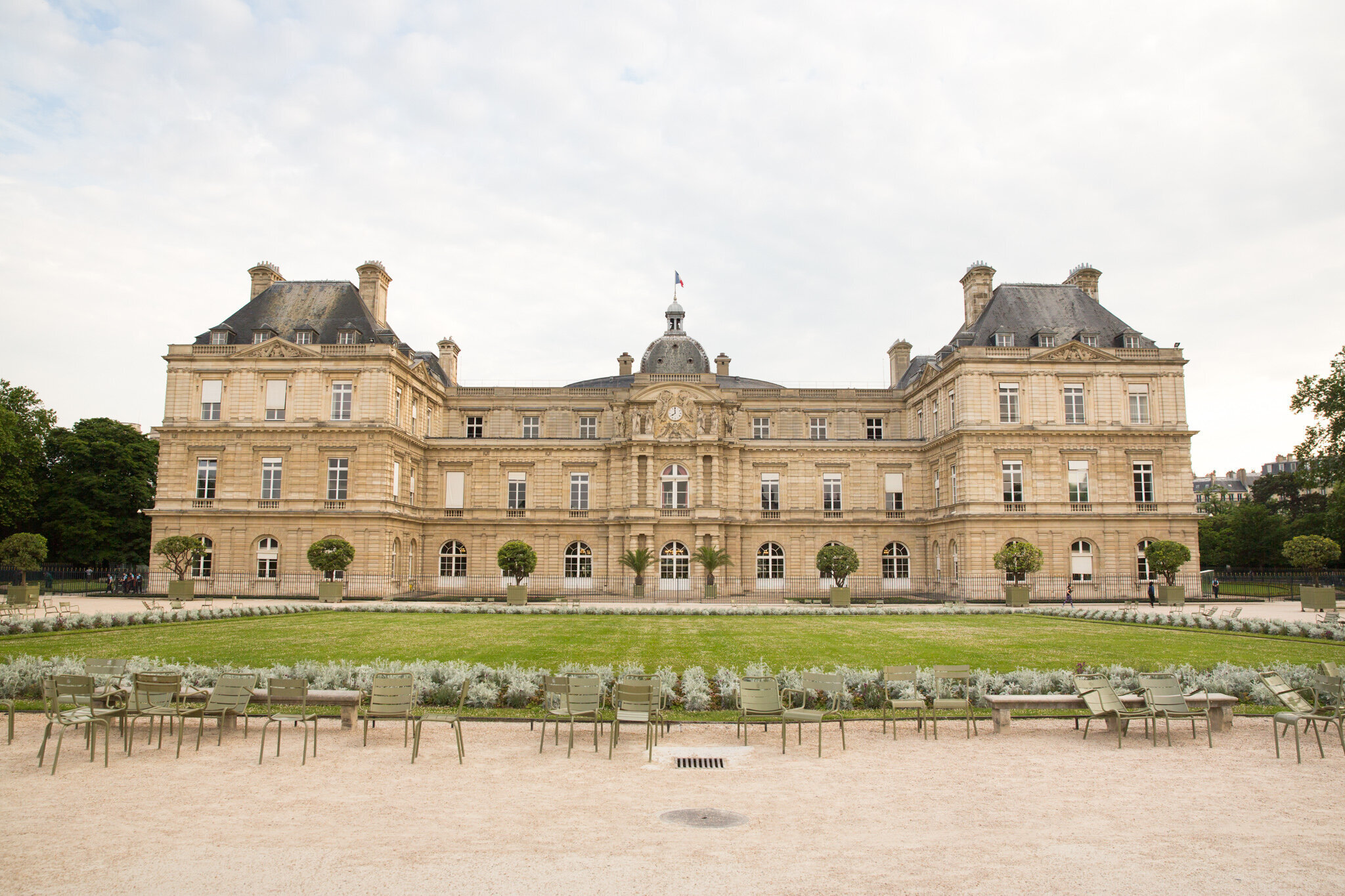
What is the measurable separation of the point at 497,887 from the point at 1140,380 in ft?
140

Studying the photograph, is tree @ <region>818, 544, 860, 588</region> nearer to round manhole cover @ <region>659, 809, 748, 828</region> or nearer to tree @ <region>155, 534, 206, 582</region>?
tree @ <region>155, 534, 206, 582</region>

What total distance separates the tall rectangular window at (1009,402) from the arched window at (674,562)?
640 inches

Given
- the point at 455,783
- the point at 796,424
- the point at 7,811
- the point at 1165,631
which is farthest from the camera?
the point at 796,424

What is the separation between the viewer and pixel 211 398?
135 feet

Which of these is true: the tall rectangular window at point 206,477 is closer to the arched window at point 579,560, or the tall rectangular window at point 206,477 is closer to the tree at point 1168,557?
the arched window at point 579,560

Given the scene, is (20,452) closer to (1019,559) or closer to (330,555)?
(330,555)

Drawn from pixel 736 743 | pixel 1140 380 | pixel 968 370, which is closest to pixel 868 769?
pixel 736 743

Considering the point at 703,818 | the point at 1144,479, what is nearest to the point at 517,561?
the point at 703,818

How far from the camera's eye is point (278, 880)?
6.44 meters

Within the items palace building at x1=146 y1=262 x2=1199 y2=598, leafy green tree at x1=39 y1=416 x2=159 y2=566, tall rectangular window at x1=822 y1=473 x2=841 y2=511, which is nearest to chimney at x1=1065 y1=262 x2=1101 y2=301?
palace building at x1=146 y1=262 x2=1199 y2=598

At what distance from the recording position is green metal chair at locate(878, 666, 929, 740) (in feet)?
40.4

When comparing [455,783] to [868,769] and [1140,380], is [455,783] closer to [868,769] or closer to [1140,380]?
[868,769]

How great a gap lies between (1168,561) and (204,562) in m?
42.0

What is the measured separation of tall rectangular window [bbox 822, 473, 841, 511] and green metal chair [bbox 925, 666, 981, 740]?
32.0 meters
